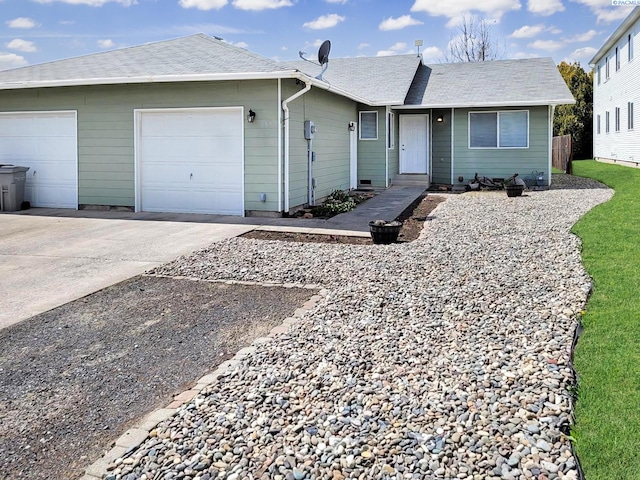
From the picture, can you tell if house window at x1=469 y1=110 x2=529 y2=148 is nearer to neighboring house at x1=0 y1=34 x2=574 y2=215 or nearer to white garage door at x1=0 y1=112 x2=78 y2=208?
neighboring house at x1=0 y1=34 x2=574 y2=215

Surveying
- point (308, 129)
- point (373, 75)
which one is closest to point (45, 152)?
point (308, 129)

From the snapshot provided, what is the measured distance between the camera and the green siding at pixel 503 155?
17.9 metres

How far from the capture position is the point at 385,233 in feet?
28.0

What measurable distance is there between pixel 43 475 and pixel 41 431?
18.4 inches

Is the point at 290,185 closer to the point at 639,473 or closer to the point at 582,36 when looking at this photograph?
the point at 639,473

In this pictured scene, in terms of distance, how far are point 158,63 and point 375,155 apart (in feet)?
25.3

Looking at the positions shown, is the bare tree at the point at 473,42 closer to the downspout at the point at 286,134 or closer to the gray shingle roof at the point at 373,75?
the gray shingle roof at the point at 373,75

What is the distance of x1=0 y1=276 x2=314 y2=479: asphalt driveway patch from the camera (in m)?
3.13

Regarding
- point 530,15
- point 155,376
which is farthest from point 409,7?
point 155,376

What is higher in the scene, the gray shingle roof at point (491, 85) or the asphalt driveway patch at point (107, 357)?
the gray shingle roof at point (491, 85)

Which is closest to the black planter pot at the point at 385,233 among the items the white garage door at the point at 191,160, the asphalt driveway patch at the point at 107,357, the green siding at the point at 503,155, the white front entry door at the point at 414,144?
the asphalt driveway patch at the point at 107,357

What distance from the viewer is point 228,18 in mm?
18328

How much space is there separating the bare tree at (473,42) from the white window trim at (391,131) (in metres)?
23.7

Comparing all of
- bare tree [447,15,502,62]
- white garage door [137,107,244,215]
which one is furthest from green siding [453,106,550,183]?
bare tree [447,15,502,62]
